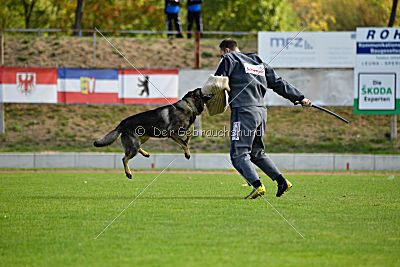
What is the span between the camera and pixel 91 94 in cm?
2062

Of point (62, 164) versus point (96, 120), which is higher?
point (96, 120)

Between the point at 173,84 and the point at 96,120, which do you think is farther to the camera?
the point at 96,120

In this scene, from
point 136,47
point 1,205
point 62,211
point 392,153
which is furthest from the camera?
point 136,47

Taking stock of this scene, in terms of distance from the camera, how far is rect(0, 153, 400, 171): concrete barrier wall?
18344 millimetres

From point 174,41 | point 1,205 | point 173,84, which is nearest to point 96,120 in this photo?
point 173,84

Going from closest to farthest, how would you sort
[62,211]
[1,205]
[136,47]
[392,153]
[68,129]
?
[62,211]
[1,205]
[392,153]
[68,129]
[136,47]

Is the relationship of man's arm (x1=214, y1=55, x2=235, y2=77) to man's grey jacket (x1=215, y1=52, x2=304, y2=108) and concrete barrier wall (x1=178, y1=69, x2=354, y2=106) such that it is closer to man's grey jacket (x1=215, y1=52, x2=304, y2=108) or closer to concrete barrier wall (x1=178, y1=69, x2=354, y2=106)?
man's grey jacket (x1=215, y1=52, x2=304, y2=108)

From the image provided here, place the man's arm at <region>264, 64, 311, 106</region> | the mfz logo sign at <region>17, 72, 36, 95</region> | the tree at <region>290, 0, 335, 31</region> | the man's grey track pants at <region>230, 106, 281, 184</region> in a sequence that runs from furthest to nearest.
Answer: the tree at <region>290, 0, 335, 31</region>, the mfz logo sign at <region>17, 72, 36, 95</region>, the man's arm at <region>264, 64, 311, 106</region>, the man's grey track pants at <region>230, 106, 281, 184</region>

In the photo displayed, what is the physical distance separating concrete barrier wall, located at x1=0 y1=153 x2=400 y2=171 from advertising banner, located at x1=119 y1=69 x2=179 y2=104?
2.79 meters

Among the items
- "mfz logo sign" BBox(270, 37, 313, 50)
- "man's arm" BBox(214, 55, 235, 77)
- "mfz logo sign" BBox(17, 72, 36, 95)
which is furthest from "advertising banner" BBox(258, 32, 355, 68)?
"man's arm" BBox(214, 55, 235, 77)

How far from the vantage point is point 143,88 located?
20.6 metres

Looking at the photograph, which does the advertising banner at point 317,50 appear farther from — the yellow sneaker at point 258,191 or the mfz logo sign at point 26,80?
the yellow sneaker at point 258,191

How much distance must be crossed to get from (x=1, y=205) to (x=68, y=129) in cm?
1319

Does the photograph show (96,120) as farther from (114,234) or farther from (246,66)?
(114,234)
